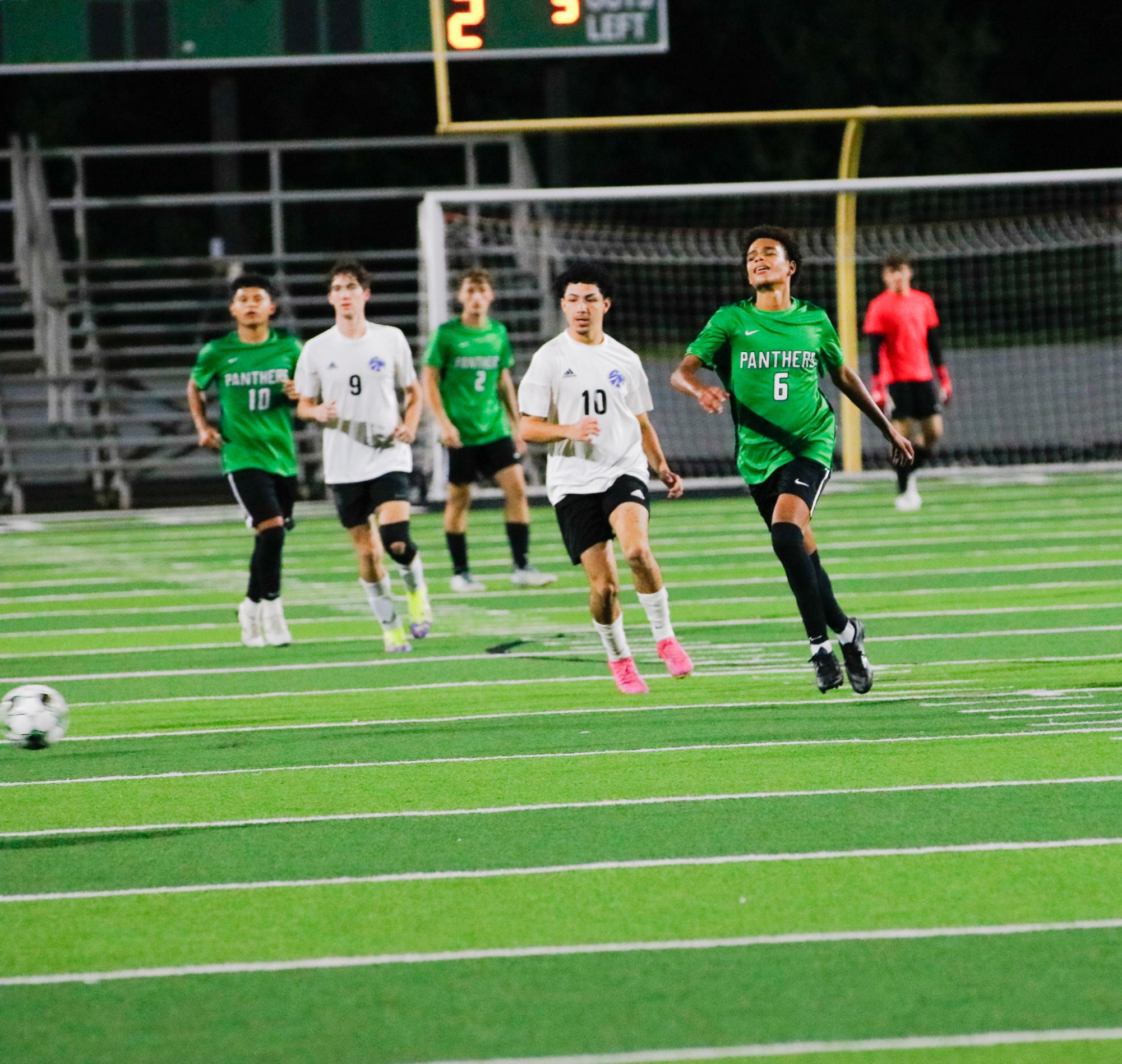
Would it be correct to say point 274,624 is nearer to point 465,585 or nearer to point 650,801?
Result: point 465,585

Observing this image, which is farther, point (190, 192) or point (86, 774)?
point (190, 192)

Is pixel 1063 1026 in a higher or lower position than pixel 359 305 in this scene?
lower

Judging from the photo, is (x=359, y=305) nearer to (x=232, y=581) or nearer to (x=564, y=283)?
(x=564, y=283)

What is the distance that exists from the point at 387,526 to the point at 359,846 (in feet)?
14.2

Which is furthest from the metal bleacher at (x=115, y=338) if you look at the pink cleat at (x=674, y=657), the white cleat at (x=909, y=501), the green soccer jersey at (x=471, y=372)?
the pink cleat at (x=674, y=657)

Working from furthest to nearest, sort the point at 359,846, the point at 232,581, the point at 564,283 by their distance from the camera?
1. the point at 232,581
2. the point at 564,283
3. the point at 359,846

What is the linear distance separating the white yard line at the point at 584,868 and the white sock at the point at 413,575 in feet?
16.0

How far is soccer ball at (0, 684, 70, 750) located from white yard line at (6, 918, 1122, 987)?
2.28 metres

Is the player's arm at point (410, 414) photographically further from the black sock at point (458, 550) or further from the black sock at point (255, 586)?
the black sock at point (458, 550)

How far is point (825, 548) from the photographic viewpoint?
47.6ft

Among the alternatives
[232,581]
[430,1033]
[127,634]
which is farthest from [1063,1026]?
[232,581]

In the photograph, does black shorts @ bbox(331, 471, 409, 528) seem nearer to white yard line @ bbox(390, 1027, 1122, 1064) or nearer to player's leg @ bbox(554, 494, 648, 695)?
player's leg @ bbox(554, 494, 648, 695)

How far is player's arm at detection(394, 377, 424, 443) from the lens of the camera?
10.2m

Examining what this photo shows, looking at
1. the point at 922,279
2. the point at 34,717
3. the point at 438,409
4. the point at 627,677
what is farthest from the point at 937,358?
the point at 922,279
